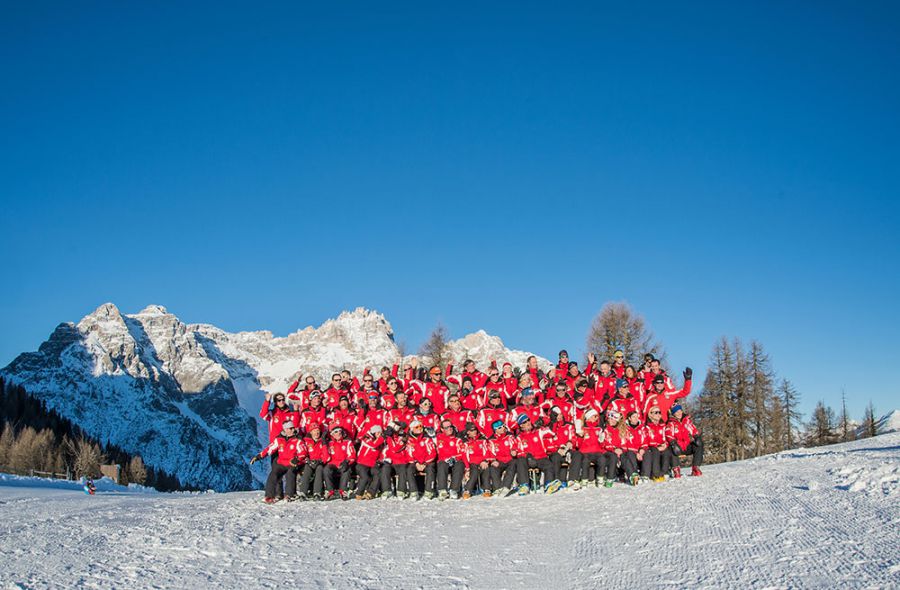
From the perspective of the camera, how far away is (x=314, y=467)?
1253 centimetres

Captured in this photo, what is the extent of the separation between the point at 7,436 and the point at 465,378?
96.5m

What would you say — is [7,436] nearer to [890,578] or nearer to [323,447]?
[323,447]

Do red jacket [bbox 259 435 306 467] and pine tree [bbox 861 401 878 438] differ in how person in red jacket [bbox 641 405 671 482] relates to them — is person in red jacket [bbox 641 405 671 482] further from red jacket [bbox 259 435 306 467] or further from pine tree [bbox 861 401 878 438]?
pine tree [bbox 861 401 878 438]

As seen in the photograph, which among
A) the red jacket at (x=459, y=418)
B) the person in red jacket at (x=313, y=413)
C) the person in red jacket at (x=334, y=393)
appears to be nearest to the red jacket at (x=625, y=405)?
the red jacket at (x=459, y=418)

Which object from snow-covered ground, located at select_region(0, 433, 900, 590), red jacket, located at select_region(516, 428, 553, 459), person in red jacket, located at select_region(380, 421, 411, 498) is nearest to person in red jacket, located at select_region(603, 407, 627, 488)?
red jacket, located at select_region(516, 428, 553, 459)

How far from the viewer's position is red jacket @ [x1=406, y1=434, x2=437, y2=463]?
490 inches

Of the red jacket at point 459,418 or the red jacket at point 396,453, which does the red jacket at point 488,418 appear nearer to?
the red jacket at point 459,418

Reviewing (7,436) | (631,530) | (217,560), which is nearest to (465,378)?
(631,530)

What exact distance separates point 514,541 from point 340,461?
5861mm

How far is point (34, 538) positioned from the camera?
285 inches

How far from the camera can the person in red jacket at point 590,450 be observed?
12117mm

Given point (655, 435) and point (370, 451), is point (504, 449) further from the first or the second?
point (655, 435)

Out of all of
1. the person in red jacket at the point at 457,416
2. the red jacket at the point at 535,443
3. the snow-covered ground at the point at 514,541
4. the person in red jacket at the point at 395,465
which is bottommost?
the snow-covered ground at the point at 514,541

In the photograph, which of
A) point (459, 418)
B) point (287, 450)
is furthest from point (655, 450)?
point (287, 450)
